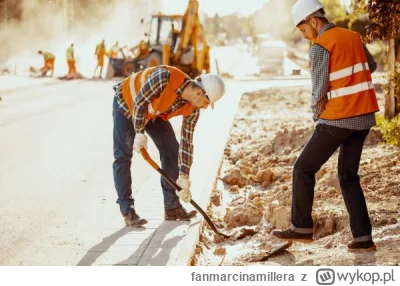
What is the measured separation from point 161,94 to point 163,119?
56 centimetres

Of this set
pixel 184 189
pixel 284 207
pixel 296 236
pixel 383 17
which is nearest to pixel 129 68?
pixel 383 17

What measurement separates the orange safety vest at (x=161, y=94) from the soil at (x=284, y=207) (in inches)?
42.1

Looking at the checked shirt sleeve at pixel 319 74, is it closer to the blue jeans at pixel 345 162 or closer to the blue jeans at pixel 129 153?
the blue jeans at pixel 345 162

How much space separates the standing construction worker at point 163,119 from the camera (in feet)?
20.9

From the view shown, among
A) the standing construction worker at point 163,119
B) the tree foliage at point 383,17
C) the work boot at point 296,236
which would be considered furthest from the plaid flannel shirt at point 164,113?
the tree foliage at point 383,17

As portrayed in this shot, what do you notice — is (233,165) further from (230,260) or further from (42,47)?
(42,47)

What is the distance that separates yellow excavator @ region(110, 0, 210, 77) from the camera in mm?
26344

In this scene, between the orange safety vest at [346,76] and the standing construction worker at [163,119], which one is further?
the standing construction worker at [163,119]

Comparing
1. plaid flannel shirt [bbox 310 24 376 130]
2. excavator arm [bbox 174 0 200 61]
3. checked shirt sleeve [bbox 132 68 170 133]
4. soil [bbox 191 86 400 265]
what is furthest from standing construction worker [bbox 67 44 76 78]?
plaid flannel shirt [bbox 310 24 376 130]

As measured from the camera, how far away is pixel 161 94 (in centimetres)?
645

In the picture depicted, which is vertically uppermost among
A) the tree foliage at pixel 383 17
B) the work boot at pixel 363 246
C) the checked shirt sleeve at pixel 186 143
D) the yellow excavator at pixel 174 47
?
the tree foliage at pixel 383 17

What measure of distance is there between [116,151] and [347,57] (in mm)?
2328

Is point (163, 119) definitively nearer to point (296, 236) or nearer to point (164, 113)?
point (164, 113)
